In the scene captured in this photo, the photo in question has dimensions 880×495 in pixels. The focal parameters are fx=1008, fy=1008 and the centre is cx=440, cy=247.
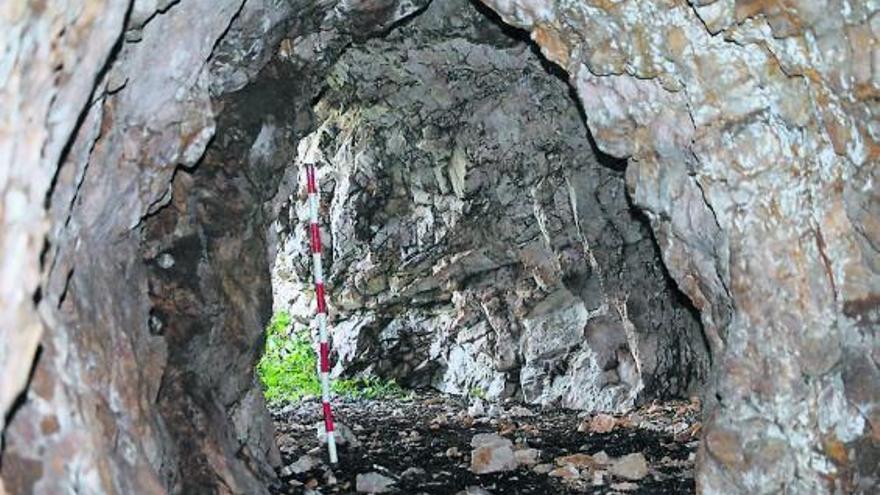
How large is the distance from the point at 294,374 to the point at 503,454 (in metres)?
8.92

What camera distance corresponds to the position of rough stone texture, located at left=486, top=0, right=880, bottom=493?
14.8 feet

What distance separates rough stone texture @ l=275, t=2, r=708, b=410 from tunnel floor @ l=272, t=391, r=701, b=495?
1.54 metres

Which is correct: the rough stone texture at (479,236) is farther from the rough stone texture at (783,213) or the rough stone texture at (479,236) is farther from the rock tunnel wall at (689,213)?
the rough stone texture at (783,213)

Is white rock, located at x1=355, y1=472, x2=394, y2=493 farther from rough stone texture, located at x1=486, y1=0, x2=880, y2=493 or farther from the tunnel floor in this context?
rough stone texture, located at x1=486, y1=0, x2=880, y2=493

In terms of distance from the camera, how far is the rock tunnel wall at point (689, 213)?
4.26 m

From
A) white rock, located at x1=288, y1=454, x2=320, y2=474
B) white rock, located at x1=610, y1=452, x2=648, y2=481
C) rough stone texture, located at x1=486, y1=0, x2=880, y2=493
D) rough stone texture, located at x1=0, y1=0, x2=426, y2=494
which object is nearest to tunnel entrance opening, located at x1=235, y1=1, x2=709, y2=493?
white rock, located at x1=288, y1=454, x2=320, y2=474

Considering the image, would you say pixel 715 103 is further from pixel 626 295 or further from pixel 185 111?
pixel 626 295

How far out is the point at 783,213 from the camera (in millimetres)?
4676

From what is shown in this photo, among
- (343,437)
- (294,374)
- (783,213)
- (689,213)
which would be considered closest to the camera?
(783,213)

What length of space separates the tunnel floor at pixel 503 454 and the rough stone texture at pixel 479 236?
1.54 meters

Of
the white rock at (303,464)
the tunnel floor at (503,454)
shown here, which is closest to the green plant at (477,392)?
the tunnel floor at (503,454)

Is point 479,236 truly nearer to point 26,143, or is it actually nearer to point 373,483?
point 373,483

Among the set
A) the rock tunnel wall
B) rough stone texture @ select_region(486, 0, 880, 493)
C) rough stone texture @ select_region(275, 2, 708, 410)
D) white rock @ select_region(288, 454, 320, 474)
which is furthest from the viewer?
rough stone texture @ select_region(275, 2, 708, 410)

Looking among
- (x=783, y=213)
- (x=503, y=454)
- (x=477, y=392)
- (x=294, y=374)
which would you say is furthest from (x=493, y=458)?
(x=294, y=374)
